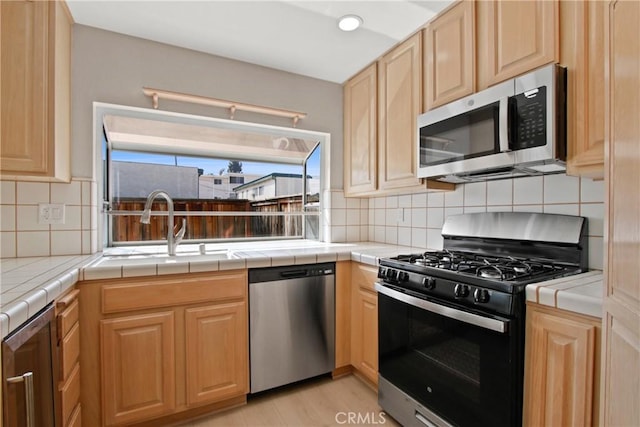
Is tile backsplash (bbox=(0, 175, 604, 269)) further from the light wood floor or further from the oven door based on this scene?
the light wood floor

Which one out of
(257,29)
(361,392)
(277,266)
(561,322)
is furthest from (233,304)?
(257,29)

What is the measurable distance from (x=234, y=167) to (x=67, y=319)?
1555 millimetres

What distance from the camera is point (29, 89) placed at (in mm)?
1515

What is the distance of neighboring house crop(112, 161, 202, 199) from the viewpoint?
2.23 m

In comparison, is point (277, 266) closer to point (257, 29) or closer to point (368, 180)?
point (368, 180)

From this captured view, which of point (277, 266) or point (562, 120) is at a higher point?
point (562, 120)

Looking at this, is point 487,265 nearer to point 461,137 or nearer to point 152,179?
point 461,137

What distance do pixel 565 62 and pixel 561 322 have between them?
3.33 feet

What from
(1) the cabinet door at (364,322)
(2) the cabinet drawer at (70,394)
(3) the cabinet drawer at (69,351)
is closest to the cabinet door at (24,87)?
(3) the cabinet drawer at (69,351)

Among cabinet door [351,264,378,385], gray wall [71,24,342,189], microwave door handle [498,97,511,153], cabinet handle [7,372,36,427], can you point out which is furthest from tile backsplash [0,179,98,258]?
microwave door handle [498,97,511,153]

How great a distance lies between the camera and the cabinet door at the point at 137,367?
1.49 metres

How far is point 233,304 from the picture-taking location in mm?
1740

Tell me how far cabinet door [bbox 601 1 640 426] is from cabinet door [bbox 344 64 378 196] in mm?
1556

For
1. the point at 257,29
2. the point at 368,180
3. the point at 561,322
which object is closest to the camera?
the point at 561,322
